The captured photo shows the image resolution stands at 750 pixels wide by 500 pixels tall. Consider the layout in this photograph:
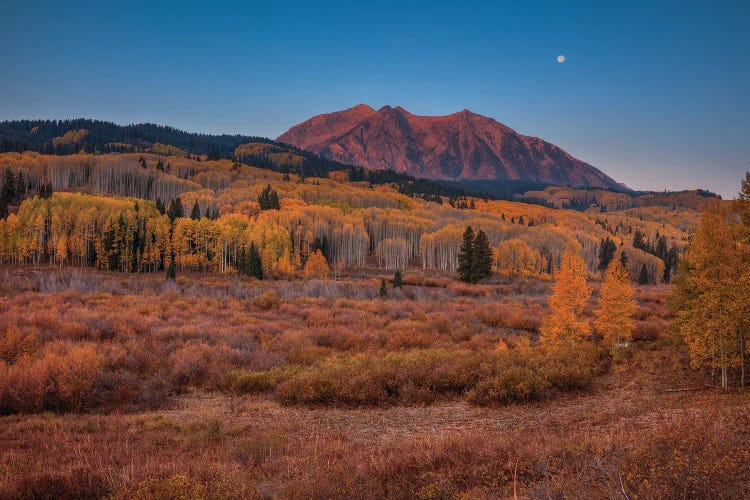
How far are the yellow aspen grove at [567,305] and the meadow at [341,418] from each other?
2171mm

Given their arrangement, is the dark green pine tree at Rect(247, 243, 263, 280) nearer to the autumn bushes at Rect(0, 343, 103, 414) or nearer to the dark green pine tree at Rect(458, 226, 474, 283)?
the dark green pine tree at Rect(458, 226, 474, 283)

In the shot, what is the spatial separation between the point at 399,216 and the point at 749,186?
124 metres

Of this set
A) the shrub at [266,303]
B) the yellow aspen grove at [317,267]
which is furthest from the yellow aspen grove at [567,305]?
the yellow aspen grove at [317,267]

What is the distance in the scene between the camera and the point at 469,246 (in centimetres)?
6359

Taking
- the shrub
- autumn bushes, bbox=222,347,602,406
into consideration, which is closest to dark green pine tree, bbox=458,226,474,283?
the shrub

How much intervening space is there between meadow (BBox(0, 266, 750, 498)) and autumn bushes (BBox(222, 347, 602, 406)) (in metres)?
0.06

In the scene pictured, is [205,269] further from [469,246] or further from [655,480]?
[655,480]

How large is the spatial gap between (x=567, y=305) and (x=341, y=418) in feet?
45.7

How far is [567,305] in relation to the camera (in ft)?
65.7

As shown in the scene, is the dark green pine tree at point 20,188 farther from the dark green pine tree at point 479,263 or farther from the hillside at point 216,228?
the dark green pine tree at point 479,263

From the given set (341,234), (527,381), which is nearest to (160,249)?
(341,234)

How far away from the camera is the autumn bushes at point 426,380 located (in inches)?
471

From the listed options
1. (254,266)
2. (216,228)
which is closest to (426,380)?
(254,266)

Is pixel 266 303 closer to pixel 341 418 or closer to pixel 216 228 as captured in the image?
pixel 341 418
